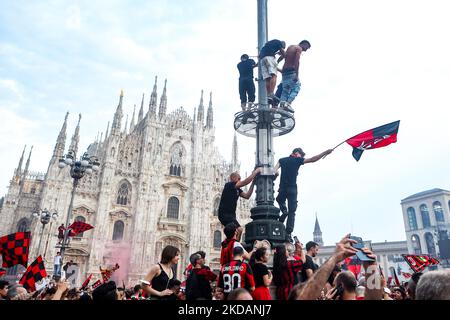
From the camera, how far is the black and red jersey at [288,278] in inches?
178

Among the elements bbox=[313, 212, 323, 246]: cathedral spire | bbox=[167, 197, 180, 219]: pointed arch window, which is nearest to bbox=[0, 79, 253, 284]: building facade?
bbox=[167, 197, 180, 219]: pointed arch window

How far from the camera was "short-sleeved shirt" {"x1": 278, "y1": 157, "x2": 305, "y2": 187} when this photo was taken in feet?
23.4

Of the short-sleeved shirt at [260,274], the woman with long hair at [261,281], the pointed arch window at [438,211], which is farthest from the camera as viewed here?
the pointed arch window at [438,211]

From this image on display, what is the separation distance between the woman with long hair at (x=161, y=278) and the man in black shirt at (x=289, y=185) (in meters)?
3.39

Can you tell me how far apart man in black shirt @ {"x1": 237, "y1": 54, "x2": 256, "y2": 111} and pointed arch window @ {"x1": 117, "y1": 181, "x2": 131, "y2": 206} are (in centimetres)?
2681

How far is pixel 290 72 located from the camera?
7848 millimetres

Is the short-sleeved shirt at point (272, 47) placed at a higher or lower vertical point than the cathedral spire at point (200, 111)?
lower

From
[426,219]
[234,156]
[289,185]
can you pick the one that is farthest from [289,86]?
[426,219]

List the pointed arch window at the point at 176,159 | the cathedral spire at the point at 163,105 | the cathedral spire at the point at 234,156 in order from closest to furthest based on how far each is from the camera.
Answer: the pointed arch window at the point at 176,159, the cathedral spire at the point at 163,105, the cathedral spire at the point at 234,156

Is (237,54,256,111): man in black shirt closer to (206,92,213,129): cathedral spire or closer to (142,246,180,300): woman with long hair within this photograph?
(142,246,180,300): woman with long hair

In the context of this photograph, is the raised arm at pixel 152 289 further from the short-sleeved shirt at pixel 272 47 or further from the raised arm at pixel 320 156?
the short-sleeved shirt at pixel 272 47

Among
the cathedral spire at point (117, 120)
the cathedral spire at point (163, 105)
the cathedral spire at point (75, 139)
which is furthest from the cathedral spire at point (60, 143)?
the cathedral spire at point (163, 105)

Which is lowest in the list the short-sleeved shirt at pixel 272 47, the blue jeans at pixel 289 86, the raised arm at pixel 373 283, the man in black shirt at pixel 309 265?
the raised arm at pixel 373 283
